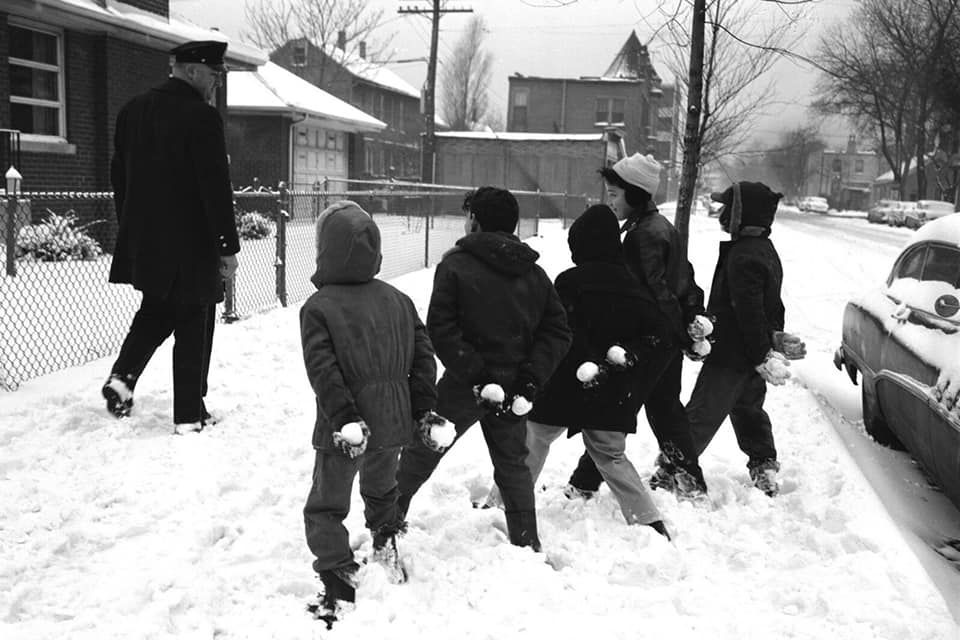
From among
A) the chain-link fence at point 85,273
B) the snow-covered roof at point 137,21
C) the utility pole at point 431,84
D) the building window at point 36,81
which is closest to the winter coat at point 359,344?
the chain-link fence at point 85,273

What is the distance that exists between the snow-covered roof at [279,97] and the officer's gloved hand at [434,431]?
18983mm

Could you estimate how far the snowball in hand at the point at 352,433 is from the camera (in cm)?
274

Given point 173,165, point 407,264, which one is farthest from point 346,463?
point 407,264

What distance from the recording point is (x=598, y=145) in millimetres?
33125

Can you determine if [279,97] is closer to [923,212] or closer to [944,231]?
[944,231]

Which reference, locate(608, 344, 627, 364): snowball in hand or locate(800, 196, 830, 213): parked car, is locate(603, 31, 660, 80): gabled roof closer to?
locate(800, 196, 830, 213): parked car

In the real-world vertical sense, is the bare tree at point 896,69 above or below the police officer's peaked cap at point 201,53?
above

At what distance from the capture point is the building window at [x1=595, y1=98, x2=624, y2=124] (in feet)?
177

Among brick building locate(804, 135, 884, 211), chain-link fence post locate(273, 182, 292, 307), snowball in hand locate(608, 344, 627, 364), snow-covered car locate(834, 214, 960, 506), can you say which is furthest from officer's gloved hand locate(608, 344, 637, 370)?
brick building locate(804, 135, 884, 211)

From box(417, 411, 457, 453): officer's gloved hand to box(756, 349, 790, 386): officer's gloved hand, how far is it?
2013 mm

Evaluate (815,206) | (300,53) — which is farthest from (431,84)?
(815,206)

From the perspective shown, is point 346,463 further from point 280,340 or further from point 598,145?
point 598,145

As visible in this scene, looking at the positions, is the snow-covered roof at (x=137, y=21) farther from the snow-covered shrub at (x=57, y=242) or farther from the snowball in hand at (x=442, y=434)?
the snowball in hand at (x=442, y=434)

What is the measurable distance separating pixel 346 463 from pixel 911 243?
4734mm
